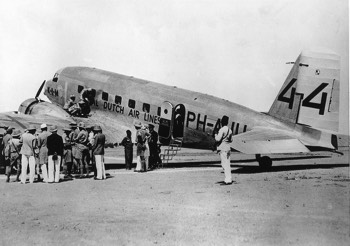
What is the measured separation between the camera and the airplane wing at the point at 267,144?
14.1 meters

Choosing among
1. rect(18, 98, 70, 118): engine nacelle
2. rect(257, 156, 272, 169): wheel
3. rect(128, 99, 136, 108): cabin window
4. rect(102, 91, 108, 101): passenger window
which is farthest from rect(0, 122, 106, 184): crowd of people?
rect(257, 156, 272, 169): wheel

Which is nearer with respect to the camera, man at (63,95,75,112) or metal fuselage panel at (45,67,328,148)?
metal fuselage panel at (45,67,328,148)

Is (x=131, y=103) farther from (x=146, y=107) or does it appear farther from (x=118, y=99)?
(x=146, y=107)

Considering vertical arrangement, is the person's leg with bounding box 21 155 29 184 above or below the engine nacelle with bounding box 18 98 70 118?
below

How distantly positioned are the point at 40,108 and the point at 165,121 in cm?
651

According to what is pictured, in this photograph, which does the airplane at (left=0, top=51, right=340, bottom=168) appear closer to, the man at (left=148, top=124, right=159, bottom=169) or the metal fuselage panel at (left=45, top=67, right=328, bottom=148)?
the metal fuselage panel at (left=45, top=67, right=328, bottom=148)

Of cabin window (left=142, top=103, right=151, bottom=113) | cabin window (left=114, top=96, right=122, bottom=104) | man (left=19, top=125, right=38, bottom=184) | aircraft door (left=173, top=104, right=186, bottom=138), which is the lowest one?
man (left=19, top=125, right=38, bottom=184)

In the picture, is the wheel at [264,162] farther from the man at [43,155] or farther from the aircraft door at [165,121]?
the man at [43,155]

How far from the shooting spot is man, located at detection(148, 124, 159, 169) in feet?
55.5

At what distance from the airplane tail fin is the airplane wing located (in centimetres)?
126

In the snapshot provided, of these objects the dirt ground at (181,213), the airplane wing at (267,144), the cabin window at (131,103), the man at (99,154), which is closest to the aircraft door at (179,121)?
the cabin window at (131,103)

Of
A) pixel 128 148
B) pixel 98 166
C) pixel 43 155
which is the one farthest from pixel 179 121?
pixel 43 155

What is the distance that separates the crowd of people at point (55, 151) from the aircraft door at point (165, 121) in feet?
5.00

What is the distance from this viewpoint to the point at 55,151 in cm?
1351
